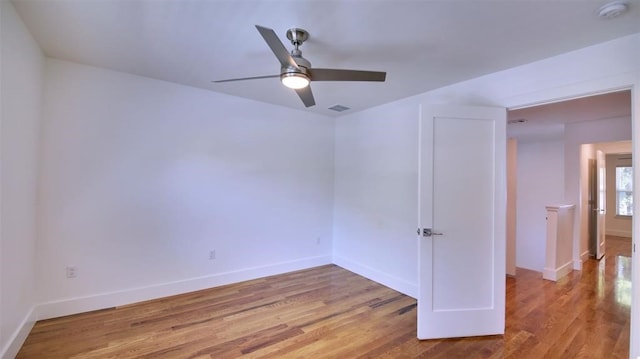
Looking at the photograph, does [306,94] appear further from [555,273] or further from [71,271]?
Answer: [555,273]

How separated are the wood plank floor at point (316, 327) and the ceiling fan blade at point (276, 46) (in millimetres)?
2283

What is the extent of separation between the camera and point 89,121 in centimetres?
302

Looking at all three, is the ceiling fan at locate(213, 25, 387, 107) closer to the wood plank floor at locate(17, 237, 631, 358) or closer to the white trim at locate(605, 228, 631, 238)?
the wood plank floor at locate(17, 237, 631, 358)

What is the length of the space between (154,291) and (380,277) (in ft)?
9.41

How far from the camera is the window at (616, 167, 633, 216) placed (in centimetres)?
791

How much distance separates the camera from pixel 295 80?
2068mm

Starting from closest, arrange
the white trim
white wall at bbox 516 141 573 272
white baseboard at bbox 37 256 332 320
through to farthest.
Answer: white baseboard at bbox 37 256 332 320 < white wall at bbox 516 141 573 272 < the white trim

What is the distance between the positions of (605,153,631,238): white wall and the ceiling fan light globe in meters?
9.88

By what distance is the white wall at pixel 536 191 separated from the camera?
5535mm

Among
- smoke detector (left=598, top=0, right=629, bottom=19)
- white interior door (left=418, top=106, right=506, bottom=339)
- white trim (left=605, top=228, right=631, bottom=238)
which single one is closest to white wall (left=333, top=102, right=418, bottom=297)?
white interior door (left=418, top=106, right=506, bottom=339)

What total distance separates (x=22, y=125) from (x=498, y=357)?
431 cm

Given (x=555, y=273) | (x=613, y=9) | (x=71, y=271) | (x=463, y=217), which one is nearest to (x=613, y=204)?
(x=555, y=273)

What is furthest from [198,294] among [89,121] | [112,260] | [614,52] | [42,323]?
[614,52]

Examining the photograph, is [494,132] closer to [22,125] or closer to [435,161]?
[435,161]
